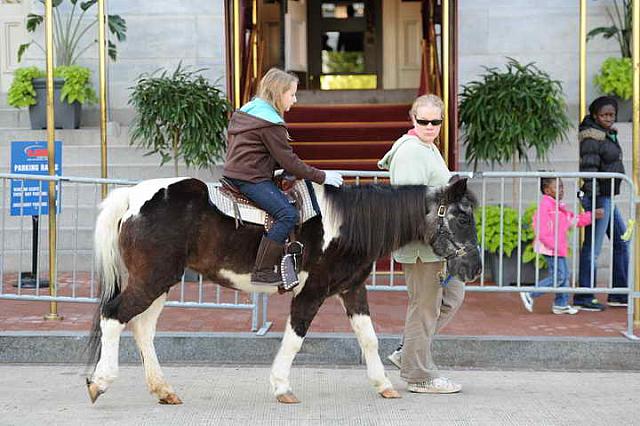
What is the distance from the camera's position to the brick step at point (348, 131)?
12.0 meters

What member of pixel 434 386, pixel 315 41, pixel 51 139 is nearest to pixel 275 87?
pixel 434 386

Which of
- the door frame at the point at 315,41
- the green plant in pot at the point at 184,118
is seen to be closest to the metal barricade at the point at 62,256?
the green plant in pot at the point at 184,118

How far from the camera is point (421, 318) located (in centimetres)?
642

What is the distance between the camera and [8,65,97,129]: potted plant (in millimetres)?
12484

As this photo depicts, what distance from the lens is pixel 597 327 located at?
26.9 feet

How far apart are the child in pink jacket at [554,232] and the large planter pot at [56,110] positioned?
6.36 metres

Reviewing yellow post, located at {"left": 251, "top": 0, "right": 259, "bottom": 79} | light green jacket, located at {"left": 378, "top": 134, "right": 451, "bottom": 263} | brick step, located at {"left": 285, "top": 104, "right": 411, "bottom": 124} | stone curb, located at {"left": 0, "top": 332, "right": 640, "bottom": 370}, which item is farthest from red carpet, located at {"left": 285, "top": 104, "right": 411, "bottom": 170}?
light green jacket, located at {"left": 378, "top": 134, "right": 451, "bottom": 263}

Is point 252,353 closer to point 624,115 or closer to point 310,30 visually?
point 624,115

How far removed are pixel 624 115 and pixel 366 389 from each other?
7.47 m

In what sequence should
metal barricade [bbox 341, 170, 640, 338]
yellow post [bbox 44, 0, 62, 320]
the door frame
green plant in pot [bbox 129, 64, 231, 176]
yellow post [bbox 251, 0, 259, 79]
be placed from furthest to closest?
the door frame, yellow post [bbox 251, 0, 259, 79], green plant in pot [bbox 129, 64, 231, 176], yellow post [bbox 44, 0, 62, 320], metal barricade [bbox 341, 170, 640, 338]

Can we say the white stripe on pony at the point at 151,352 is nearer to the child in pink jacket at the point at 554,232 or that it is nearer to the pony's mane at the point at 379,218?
the pony's mane at the point at 379,218

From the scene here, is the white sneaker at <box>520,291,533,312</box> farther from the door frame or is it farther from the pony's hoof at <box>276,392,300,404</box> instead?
the door frame

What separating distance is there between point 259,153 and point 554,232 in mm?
3465

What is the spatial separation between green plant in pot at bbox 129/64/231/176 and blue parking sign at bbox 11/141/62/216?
62.7 inches
